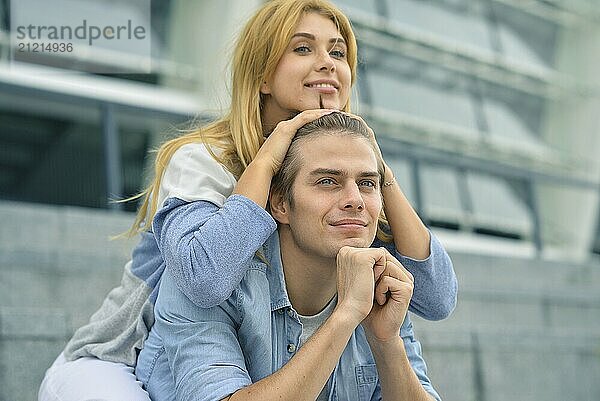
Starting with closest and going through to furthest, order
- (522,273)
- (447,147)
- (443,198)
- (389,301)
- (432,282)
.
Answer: (389,301)
(432,282)
(522,273)
(443,198)
(447,147)

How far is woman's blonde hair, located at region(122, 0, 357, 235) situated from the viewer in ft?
8.02

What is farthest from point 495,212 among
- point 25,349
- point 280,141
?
point 280,141

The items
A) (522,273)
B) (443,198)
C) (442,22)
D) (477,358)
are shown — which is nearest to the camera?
(477,358)

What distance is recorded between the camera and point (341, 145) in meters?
2.26

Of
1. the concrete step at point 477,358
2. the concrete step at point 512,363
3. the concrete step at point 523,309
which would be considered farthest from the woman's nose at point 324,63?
the concrete step at point 523,309

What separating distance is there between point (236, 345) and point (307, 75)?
0.72 metres

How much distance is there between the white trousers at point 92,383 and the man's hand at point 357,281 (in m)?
0.54

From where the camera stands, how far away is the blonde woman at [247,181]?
224 cm

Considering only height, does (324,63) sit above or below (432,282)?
above

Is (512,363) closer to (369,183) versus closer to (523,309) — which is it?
(523,309)

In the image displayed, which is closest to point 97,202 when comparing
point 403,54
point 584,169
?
point 403,54

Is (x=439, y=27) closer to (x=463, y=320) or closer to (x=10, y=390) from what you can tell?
(x=463, y=320)

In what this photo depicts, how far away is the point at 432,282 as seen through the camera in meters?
2.45

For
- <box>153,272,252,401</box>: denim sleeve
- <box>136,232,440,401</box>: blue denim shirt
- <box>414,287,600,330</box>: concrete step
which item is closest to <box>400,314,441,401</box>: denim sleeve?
<box>136,232,440,401</box>: blue denim shirt
